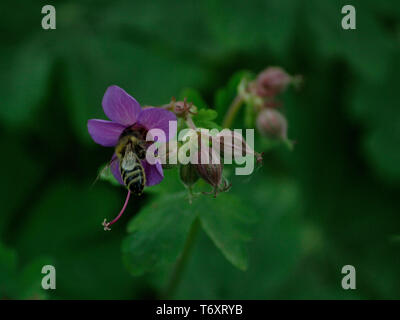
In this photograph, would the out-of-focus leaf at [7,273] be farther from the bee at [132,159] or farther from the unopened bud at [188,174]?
the unopened bud at [188,174]

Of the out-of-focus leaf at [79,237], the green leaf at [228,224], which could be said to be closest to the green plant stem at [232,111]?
the green leaf at [228,224]

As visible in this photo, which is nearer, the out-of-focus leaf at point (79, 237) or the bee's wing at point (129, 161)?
the bee's wing at point (129, 161)

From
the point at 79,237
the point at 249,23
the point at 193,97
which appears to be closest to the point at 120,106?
the point at 193,97

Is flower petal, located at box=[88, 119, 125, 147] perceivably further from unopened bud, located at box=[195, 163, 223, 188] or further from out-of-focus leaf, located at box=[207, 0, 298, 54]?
out-of-focus leaf, located at box=[207, 0, 298, 54]

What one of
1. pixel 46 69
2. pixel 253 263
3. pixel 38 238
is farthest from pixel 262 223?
pixel 46 69

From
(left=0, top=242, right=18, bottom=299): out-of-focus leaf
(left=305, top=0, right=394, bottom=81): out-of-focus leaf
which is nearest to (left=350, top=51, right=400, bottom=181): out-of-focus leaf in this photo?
(left=305, top=0, right=394, bottom=81): out-of-focus leaf

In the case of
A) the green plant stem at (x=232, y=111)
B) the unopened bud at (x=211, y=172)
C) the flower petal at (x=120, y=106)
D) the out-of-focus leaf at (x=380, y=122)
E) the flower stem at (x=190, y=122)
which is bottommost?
the unopened bud at (x=211, y=172)

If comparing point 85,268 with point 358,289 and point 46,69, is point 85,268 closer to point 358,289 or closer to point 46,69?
point 46,69
